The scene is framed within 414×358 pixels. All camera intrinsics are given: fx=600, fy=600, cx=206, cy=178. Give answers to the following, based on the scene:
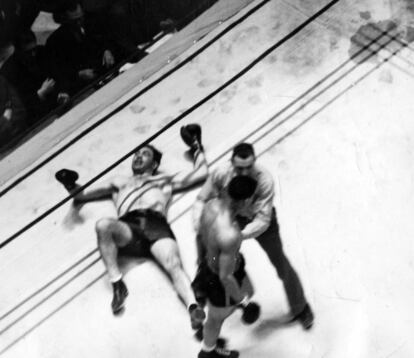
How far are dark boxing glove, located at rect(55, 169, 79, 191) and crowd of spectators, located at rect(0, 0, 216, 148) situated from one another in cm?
94


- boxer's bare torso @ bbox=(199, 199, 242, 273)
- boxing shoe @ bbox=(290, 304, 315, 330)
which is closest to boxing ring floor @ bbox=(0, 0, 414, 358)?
boxing shoe @ bbox=(290, 304, 315, 330)

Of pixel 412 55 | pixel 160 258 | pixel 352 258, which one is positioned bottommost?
pixel 352 258

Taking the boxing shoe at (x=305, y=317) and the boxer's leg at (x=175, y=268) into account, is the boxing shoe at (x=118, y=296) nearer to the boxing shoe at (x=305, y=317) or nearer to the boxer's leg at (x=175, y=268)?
the boxer's leg at (x=175, y=268)

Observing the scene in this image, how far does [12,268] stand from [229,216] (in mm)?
1913

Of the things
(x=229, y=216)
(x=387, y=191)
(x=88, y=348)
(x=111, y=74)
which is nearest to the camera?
(x=229, y=216)

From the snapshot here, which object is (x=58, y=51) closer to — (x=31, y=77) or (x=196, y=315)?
(x=31, y=77)

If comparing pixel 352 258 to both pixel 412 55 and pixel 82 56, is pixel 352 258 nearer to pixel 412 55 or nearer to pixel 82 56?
pixel 412 55

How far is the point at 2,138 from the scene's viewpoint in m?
5.18

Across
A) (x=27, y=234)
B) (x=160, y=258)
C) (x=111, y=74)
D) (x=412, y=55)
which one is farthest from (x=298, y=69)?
(x=27, y=234)

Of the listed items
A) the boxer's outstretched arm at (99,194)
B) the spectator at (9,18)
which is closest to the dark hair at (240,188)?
the boxer's outstretched arm at (99,194)

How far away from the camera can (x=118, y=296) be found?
4055mm

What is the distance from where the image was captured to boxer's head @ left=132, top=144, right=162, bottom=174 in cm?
437

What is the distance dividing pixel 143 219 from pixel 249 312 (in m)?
0.96

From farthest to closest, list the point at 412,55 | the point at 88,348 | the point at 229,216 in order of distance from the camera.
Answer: the point at 412,55 → the point at 88,348 → the point at 229,216
